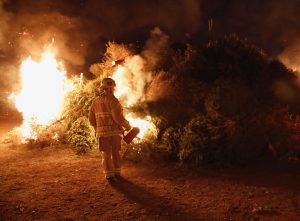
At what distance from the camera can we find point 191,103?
811 cm

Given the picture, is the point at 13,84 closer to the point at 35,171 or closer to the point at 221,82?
the point at 35,171

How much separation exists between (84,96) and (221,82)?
4.16 meters

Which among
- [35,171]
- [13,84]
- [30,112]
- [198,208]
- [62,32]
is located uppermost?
[62,32]

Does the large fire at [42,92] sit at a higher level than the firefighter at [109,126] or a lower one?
higher

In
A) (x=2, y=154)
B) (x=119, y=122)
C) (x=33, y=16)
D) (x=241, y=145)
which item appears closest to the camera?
(x=119, y=122)

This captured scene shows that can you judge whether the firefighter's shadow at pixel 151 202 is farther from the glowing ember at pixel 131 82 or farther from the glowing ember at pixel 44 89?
the glowing ember at pixel 44 89

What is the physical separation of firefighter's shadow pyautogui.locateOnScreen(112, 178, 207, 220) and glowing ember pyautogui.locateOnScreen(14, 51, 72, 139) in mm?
4731

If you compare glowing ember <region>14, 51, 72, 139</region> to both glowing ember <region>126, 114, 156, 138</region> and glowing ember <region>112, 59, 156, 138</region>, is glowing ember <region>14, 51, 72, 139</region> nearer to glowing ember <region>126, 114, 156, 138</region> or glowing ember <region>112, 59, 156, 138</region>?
glowing ember <region>112, 59, 156, 138</region>

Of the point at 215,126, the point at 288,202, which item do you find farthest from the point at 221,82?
the point at 288,202

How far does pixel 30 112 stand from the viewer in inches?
398

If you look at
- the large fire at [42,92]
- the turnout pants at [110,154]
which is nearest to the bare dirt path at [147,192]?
the turnout pants at [110,154]

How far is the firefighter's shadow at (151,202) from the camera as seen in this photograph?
4.99 meters

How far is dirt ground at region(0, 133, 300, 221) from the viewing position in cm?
506

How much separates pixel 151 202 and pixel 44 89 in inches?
253
